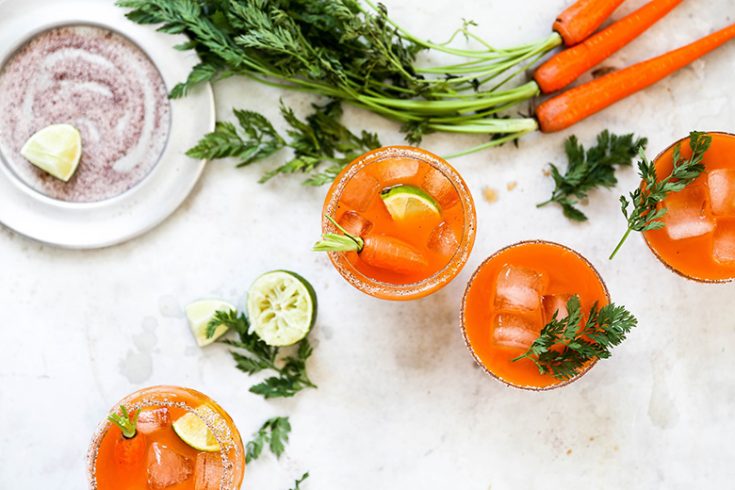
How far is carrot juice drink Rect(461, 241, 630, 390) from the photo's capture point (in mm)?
2186

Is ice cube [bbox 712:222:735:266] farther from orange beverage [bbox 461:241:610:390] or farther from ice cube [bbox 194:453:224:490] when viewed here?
ice cube [bbox 194:453:224:490]

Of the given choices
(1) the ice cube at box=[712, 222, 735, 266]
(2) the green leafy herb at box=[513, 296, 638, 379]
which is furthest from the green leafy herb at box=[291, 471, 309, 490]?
(1) the ice cube at box=[712, 222, 735, 266]

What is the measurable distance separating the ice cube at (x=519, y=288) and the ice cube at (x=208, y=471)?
92cm

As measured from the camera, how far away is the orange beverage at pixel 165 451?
2160mm

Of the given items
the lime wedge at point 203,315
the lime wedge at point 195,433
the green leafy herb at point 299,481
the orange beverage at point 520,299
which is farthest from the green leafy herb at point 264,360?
the orange beverage at point 520,299

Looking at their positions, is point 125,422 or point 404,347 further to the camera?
point 404,347

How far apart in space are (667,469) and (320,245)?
4.88 ft

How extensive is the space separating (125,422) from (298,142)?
1030mm

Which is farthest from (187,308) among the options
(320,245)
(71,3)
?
(71,3)

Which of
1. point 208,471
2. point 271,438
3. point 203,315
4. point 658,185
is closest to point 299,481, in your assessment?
point 271,438

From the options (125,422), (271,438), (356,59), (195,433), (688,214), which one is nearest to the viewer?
(125,422)

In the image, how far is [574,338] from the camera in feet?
7.04

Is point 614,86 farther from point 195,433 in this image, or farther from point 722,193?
point 195,433

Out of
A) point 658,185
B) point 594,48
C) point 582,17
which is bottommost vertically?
point 658,185
